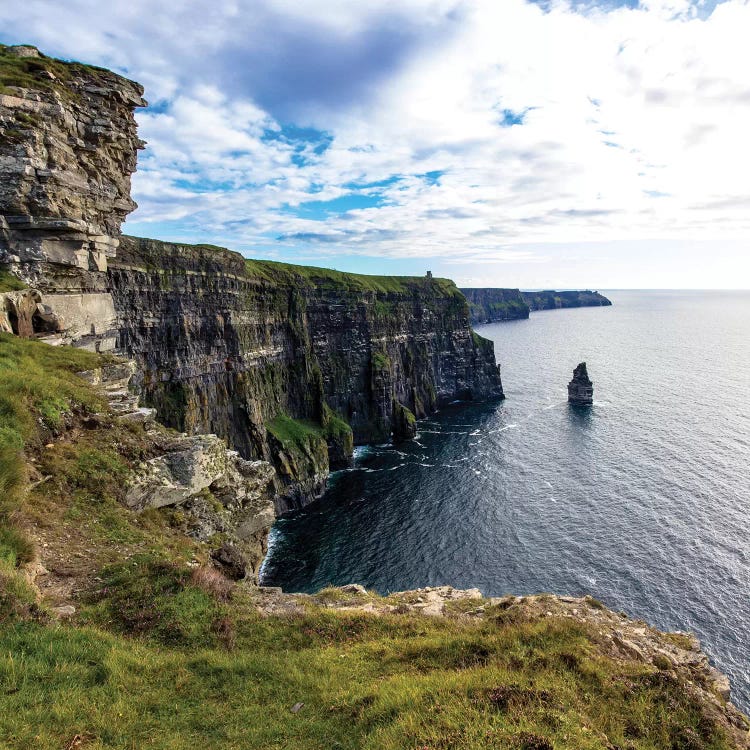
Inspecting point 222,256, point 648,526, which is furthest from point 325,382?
point 648,526

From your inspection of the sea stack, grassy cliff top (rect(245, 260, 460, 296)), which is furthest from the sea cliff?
the sea stack

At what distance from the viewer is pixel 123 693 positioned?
33.4 feet

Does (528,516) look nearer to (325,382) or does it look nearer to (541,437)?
(541,437)

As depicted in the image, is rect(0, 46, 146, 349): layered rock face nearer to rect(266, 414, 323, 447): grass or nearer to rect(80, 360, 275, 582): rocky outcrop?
rect(80, 360, 275, 582): rocky outcrop

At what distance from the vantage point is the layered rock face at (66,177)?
22266 mm

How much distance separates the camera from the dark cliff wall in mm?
62625

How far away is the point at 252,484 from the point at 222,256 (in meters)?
62.0

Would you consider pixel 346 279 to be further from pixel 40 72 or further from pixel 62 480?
pixel 62 480

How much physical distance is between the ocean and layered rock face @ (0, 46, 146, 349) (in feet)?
139

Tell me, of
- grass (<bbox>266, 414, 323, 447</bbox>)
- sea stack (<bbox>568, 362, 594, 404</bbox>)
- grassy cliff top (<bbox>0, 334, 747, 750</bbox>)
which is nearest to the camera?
grassy cliff top (<bbox>0, 334, 747, 750</bbox>)

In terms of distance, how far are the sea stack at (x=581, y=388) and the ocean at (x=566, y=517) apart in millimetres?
5325

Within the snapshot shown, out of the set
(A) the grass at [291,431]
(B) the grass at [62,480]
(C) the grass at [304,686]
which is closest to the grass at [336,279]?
(A) the grass at [291,431]

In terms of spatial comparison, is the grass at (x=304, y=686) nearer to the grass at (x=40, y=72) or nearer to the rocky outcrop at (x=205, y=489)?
the rocky outcrop at (x=205, y=489)

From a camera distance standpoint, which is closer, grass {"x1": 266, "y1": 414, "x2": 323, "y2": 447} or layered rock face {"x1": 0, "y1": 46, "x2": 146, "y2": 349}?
layered rock face {"x1": 0, "y1": 46, "x2": 146, "y2": 349}
